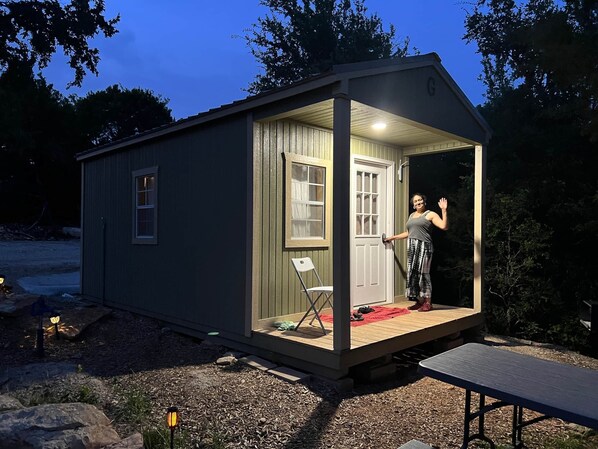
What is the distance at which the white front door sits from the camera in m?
6.22

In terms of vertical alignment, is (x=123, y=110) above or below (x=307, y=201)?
above

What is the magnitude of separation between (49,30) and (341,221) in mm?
11817

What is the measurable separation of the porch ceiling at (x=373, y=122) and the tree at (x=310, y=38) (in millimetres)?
9462

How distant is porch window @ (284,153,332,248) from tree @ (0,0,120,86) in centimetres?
999

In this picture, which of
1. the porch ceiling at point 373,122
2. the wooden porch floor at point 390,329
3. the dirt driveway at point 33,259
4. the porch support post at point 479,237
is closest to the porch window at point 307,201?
the porch ceiling at point 373,122

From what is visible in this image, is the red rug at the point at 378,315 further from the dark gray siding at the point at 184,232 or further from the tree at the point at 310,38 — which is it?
the tree at the point at 310,38

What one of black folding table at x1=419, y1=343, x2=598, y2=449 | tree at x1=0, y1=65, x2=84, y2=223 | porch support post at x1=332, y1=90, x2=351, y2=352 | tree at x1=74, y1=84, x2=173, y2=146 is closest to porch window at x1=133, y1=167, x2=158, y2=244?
porch support post at x1=332, y1=90, x2=351, y2=352

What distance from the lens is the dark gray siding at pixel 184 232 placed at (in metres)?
5.14

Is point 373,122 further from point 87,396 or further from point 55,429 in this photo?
point 55,429

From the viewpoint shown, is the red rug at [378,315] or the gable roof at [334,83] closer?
the gable roof at [334,83]

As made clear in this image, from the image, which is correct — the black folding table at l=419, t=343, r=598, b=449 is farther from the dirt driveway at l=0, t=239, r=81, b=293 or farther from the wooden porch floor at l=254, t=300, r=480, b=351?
the dirt driveway at l=0, t=239, r=81, b=293

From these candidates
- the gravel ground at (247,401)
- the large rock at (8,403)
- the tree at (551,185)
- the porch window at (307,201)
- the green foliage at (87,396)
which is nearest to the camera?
the large rock at (8,403)

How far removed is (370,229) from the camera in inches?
258

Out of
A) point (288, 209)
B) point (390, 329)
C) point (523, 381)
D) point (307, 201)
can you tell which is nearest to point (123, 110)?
point (307, 201)
